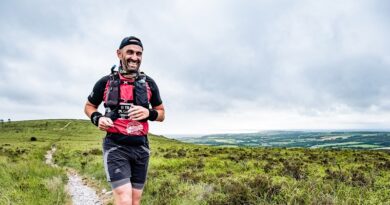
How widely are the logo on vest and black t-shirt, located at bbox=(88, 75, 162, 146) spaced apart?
0.23 feet

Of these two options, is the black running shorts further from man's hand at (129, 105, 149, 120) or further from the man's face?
the man's face

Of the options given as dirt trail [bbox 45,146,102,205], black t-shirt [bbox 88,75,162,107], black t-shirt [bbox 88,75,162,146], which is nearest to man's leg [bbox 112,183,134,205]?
black t-shirt [bbox 88,75,162,146]

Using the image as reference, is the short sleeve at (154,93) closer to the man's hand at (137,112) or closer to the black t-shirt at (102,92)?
the black t-shirt at (102,92)

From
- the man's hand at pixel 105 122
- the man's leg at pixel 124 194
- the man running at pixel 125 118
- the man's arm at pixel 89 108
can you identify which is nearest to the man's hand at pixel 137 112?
the man running at pixel 125 118

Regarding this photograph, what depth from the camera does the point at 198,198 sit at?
886 cm

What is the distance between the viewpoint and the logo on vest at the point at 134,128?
5098 millimetres

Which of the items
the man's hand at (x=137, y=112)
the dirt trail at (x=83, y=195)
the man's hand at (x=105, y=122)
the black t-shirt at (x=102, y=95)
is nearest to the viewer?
the man's hand at (x=105, y=122)

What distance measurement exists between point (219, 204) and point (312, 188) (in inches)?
82.3

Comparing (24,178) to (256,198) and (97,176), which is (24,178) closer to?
(97,176)

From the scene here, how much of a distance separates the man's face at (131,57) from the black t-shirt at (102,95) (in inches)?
12.3

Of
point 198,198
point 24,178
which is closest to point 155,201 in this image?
point 198,198

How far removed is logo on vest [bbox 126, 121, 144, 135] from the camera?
510 centimetres

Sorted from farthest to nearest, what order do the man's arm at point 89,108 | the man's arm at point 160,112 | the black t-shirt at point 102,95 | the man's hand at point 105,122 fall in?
the man's arm at point 160,112
the man's arm at point 89,108
the black t-shirt at point 102,95
the man's hand at point 105,122

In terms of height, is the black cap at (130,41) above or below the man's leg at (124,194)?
above
